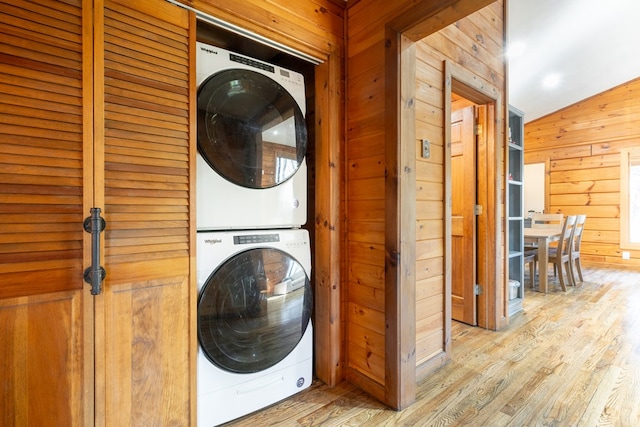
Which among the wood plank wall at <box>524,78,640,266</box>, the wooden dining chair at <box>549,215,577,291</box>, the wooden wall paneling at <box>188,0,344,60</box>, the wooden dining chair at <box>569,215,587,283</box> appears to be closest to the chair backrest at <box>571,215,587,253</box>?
the wooden dining chair at <box>569,215,587,283</box>

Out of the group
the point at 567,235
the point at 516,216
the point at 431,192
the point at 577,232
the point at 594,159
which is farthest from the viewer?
the point at 594,159

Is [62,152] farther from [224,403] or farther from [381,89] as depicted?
[381,89]

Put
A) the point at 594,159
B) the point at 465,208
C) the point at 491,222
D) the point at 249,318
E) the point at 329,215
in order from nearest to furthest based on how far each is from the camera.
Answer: the point at 249,318, the point at 329,215, the point at 491,222, the point at 465,208, the point at 594,159

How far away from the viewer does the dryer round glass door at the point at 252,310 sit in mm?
1283

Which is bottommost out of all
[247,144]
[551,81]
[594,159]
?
[247,144]

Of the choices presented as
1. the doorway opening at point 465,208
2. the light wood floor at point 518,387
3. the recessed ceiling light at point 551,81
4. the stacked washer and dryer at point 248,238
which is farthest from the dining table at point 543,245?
the stacked washer and dryer at point 248,238

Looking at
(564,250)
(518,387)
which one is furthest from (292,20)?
(564,250)

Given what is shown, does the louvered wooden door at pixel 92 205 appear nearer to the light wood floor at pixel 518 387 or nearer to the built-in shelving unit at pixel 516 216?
the light wood floor at pixel 518 387

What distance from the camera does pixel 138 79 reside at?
3.61 feet

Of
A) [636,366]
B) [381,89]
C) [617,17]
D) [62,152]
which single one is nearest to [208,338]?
[62,152]

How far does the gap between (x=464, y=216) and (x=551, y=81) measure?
3542mm

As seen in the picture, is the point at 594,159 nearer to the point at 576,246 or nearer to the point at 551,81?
the point at 551,81

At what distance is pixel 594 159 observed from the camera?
5262 millimetres

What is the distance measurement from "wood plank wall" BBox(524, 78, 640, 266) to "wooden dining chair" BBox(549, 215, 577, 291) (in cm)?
209
